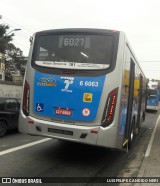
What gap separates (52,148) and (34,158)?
56.5 inches

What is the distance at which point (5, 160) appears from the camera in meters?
7.04

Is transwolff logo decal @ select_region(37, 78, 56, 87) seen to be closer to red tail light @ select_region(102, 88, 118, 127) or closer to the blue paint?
the blue paint

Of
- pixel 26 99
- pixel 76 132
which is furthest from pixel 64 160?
pixel 26 99

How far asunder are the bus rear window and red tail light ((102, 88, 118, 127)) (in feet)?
2.20

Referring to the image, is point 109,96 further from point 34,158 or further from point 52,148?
point 52,148

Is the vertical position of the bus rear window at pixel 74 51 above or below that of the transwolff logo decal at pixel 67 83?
above

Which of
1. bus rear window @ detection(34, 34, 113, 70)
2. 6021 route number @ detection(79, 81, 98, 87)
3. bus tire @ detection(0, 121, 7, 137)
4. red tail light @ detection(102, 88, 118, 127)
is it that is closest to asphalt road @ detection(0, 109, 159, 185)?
bus tire @ detection(0, 121, 7, 137)

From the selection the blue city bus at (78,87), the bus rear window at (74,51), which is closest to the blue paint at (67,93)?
the blue city bus at (78,87)

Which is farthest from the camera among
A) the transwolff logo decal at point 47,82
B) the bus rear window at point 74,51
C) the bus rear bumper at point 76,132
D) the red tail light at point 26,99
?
the red tail light at point 26,99

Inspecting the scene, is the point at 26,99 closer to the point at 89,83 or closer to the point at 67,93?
the point at 67,93

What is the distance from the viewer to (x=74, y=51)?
22.4 feet

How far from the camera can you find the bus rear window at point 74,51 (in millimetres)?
6590

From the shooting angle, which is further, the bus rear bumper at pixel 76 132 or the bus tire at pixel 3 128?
the bus tire at pixel 3 128

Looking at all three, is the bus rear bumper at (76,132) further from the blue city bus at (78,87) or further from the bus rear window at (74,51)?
the bus rear window at (74,51)
